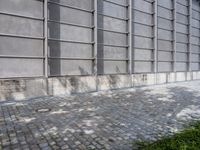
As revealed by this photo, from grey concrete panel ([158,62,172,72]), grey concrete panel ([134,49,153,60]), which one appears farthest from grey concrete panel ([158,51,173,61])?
grey concrete panel ([134,49,153,60])

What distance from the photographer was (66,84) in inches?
437

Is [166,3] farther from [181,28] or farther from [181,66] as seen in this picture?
[181,66]

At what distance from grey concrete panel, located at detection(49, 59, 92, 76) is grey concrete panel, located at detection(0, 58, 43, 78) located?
71 centimetres

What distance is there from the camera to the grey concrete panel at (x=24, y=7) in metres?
9.08

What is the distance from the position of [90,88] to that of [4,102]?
4.87 m

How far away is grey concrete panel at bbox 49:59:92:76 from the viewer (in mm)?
10688

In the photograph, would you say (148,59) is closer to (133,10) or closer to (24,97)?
(133,10)

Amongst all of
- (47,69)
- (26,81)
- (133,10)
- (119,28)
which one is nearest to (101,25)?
(119,28)

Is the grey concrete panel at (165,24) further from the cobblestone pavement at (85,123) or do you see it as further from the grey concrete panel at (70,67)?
the cobblestone pavement at (85,123)

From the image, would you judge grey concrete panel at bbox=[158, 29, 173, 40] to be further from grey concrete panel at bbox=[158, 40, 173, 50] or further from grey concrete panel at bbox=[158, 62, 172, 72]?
grey concrete panel at bbox=[158, 62, 172, 72]

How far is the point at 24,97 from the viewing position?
31.4ft

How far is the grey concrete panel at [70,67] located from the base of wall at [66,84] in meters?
0.33

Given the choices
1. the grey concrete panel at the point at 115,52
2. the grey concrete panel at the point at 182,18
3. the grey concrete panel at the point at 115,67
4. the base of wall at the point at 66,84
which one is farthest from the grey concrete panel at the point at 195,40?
the grey concrete panel at the point at 115,67

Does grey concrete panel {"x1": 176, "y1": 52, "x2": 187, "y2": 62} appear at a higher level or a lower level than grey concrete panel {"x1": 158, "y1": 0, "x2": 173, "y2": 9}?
lower
